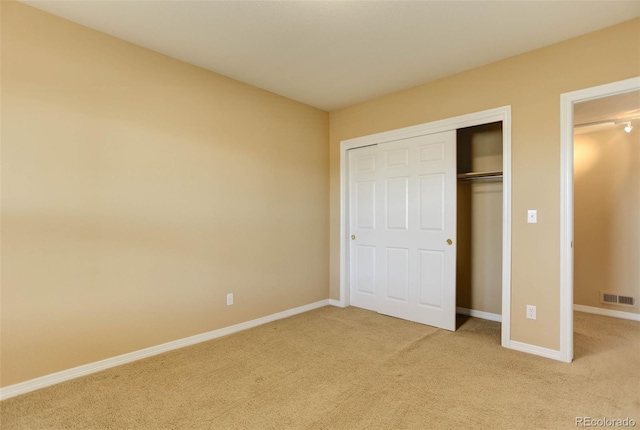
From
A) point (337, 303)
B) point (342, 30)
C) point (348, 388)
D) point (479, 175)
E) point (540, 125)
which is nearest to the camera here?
point (348, 388)

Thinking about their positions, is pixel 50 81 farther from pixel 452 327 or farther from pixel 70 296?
pixel 452 327

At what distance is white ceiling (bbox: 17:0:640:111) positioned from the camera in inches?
85.0

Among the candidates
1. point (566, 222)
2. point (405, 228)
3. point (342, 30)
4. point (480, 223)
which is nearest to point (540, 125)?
point (566, 222)

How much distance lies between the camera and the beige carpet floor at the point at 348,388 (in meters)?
1.84

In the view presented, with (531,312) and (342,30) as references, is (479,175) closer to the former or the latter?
(531,312)

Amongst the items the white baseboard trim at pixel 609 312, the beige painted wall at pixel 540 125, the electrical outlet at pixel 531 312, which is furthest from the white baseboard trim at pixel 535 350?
the white baseboard trim at pixel 609 312

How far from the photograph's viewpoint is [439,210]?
337 centimetres

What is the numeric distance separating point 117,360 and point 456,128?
3.73 metres

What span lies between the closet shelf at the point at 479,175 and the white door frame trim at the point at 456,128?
57 centimetres

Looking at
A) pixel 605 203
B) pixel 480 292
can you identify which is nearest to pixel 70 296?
pixel 480 292

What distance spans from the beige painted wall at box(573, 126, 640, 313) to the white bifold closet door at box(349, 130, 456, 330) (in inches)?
84.4

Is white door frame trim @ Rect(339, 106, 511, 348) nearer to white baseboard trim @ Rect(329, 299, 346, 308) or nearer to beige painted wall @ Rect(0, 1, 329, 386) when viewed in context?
white baseboard trim @ Rect(329, 299, 346, 308)

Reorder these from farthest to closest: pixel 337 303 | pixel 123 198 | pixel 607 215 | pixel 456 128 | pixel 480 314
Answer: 1. pixel 337 303
2. pixel 607 215
3. pixel 480 314
4. pixel 456 128
5. pixel 123 198

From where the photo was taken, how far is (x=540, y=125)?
8.82 feet
